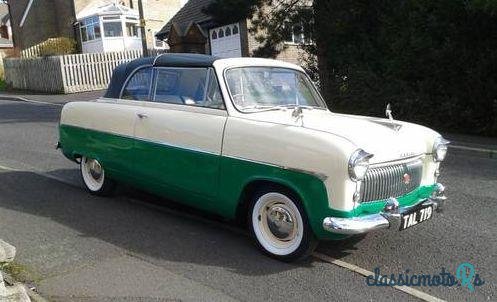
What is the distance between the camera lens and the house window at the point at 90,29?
3909cm

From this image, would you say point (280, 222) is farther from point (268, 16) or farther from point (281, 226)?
point (268, 16)

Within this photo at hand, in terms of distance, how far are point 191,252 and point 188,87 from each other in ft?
5.48

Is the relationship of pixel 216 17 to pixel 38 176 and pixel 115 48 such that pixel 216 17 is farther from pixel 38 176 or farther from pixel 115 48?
pixel 115 48

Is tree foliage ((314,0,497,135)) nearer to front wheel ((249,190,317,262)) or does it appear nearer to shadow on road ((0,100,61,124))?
front wheel ((249,190,317,262))

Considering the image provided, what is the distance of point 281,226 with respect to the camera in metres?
4.62

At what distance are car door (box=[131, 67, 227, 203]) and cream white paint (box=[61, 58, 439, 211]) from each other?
0.01 m

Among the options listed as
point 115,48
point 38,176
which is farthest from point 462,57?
point 115,48

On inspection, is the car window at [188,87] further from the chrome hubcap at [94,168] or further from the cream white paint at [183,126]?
the chrome hubcap at [94,168]

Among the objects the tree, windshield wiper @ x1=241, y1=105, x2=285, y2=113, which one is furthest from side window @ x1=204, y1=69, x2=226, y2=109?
the tree

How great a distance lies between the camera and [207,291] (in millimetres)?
4070

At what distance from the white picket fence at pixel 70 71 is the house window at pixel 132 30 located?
46.4 feet

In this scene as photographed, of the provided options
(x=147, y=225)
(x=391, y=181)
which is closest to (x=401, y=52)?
(x=391, y=181)

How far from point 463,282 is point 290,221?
56.3 inches

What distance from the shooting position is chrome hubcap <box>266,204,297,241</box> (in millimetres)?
4555
